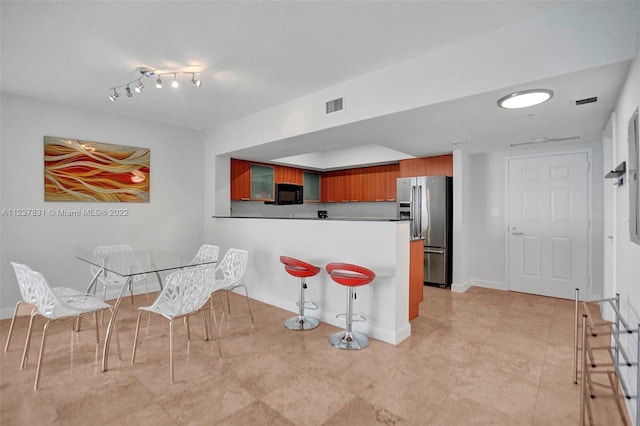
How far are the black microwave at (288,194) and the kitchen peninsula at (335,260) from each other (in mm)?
1584

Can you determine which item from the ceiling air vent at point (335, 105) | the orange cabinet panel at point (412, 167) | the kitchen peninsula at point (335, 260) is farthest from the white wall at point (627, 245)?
the orange cabinet panel at point (412, 167)

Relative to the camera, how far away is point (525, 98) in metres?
2.47

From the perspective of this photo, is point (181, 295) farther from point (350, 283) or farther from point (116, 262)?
point (350, 283)

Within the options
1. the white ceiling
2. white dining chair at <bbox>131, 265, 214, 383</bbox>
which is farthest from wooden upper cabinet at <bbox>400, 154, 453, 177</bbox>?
white dining chair at <bbox>131, 265, 214, 383</bbox>

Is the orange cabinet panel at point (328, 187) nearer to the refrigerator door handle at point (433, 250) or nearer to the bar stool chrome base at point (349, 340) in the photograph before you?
the refrigerator door handle at point (433, 250)

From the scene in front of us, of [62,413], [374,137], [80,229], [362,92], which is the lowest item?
[62,413]

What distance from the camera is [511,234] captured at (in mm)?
4711

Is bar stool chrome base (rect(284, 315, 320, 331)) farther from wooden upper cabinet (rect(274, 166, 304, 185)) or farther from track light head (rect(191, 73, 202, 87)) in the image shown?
wooden upper cabinet (rect(274, 166, 304, 185))

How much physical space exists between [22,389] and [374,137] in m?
3.83

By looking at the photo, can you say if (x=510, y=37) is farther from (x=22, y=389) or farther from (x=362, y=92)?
(x=22, y=389)

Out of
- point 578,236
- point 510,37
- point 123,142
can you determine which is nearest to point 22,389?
point 123,142

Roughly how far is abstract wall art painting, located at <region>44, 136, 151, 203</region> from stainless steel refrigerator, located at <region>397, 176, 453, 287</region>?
422cm

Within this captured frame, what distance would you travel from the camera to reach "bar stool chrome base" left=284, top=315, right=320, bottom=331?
3176 mm

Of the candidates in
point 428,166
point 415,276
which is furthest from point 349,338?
point 428,166
